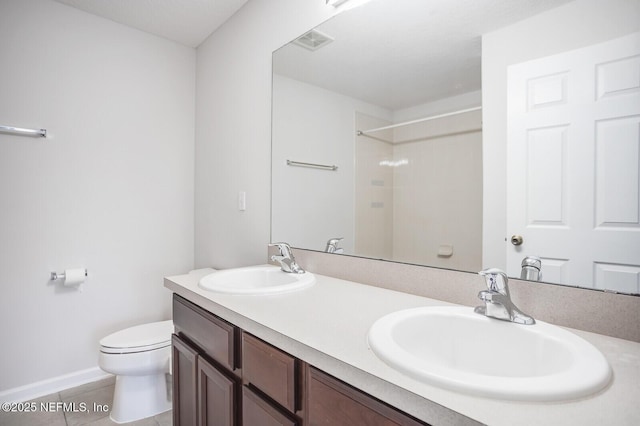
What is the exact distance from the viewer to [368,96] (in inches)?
55.1

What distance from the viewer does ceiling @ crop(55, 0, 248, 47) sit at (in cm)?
203

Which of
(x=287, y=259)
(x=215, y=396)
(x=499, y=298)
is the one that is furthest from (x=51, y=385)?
(x=499, y=298)

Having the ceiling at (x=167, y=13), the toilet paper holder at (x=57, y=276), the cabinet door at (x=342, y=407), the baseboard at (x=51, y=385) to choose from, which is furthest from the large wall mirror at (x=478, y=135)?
the baseboard at (x=51, y=385)

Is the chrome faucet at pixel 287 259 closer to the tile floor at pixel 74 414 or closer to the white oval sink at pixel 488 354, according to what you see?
the white oval sink at pixel 488 354

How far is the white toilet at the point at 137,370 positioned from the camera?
5.66ft

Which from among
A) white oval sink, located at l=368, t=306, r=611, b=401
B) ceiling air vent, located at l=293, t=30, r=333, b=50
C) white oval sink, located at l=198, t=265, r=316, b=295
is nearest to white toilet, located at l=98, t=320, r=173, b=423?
white oval sink, located at l=198, t=265, r=316, b=295

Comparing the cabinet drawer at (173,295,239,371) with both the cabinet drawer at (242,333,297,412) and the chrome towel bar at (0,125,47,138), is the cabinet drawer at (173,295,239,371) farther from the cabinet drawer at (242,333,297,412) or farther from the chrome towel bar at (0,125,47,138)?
the chrome towel bar at (0,125,47,138)

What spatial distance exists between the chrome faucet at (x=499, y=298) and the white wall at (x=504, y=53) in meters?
0.18

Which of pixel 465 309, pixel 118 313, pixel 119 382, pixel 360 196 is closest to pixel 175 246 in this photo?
pixel 118 313

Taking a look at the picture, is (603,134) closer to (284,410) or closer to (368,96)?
(368,96)

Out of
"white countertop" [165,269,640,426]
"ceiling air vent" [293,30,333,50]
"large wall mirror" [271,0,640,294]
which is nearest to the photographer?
"white countertop" [165,269,640,426]

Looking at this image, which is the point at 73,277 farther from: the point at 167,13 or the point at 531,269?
the point at 531,269

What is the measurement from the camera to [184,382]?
1337 mm

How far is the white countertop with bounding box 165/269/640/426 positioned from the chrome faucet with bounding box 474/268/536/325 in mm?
160
